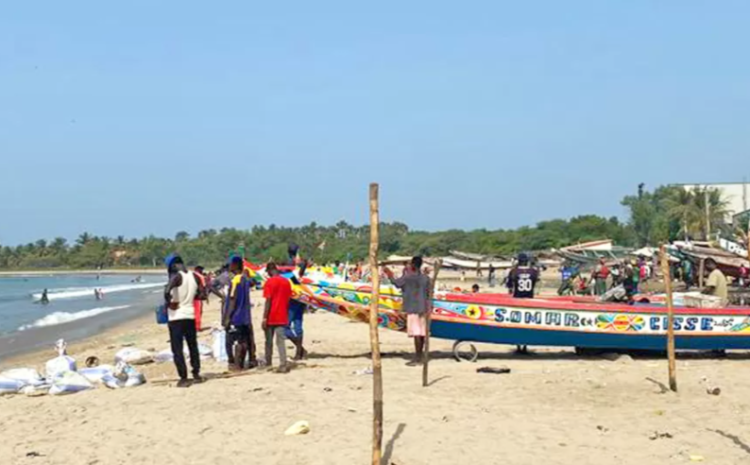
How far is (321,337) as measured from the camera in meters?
17.8

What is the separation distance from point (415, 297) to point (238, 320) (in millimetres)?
2611

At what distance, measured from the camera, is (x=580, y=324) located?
1256 centimetres

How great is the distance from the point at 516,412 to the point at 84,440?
4.33 m

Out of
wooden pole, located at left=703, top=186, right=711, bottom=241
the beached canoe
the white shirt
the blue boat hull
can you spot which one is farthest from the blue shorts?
wooden pole, located at left=703, top=186, right=711, bottom=241

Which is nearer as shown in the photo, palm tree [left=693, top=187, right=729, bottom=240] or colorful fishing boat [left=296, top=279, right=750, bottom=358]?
colorful fishing boat [left=296, top=279, right=750, bottom=358]

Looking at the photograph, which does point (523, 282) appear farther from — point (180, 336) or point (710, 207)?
point (710, 207)

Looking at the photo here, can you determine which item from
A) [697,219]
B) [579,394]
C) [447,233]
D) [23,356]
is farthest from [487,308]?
[447,233]

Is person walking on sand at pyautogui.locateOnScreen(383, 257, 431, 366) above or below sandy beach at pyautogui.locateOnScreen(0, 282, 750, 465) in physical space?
above

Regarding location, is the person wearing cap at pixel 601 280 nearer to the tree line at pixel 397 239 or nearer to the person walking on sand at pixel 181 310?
the tree line at pixel 397 239

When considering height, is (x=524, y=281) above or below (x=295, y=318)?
above

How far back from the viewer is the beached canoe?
40.9 feet

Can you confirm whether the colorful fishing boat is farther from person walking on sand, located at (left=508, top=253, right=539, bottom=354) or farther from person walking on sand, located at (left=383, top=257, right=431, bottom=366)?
person walking on sand, located at (left=508, top=253, right=539, bottom=354)

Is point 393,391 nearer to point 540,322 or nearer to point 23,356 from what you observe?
point 540,322

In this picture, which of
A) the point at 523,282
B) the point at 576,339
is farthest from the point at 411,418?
the point at 523,282
